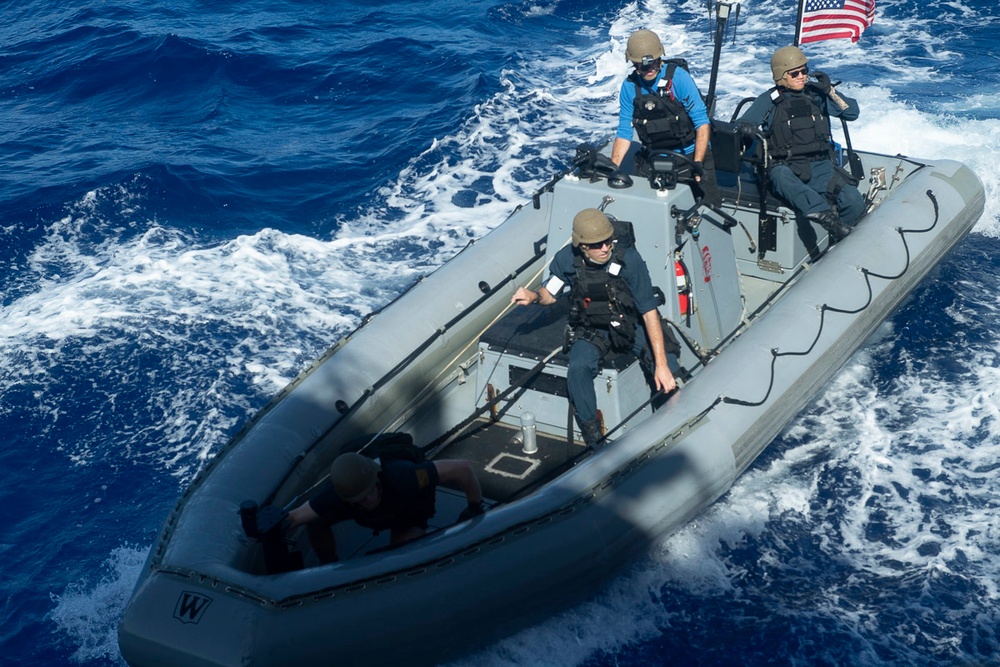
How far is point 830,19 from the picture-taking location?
10500 millimetres

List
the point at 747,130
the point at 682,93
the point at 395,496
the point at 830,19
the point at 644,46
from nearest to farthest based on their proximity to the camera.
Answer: the point at 395,496 < the point at 644,46 < the point at 682,93 < the point at 747,130 < the point at 830,19

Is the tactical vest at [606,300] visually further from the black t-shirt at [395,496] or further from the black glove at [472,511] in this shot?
the black t-shirt at [395,496]

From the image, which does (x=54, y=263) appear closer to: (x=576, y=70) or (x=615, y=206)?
(x=615, y=206)

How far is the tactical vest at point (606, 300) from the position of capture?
7125 mm

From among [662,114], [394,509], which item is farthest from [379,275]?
[394,509]

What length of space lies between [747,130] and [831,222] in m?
0.99

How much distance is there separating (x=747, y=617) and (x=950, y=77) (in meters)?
10.6

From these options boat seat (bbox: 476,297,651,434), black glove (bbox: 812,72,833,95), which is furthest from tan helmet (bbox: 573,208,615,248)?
black glove (bbox: 812,72,833,95)

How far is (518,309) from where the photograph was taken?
8000 mm

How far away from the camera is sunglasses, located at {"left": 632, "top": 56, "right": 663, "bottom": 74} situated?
28.1 ft

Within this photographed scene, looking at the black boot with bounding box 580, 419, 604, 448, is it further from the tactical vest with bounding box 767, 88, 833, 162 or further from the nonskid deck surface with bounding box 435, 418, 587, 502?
the tactical vest with bounding box 767, 88, 833, 162

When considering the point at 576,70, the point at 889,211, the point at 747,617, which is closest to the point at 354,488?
the point at 747,617

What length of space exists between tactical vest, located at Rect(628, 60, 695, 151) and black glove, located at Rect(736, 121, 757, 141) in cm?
41

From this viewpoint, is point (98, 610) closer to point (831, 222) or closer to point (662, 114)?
point (662, 114)
